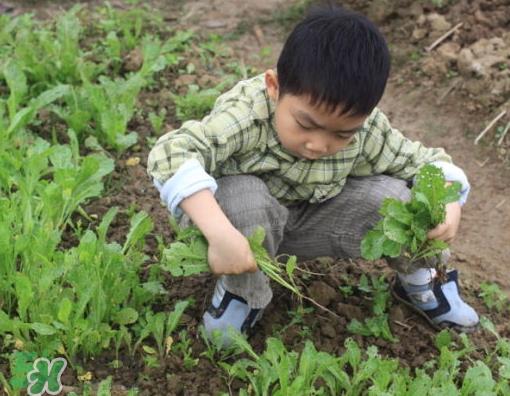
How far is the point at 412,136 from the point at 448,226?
1.65 meters

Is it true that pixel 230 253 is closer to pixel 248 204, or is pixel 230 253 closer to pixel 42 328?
pixel 248 204

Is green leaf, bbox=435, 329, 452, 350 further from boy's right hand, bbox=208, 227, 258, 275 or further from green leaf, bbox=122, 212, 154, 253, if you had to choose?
green leaf, bbox=122, 212, 154, 253

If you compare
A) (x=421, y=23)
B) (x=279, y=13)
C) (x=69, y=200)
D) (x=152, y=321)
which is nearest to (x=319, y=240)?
(x=152, y=321)

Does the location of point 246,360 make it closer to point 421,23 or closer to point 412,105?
point 412,105

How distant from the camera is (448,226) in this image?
2520 millimetres

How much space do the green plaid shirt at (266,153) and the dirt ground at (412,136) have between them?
1.37 feet

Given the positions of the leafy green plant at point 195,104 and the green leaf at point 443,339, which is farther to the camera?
the leafy green plant at point 195,104

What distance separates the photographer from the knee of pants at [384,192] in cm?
267

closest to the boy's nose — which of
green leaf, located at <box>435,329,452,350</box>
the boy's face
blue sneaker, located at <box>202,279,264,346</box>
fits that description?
the boy's face

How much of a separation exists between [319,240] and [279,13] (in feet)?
8.48

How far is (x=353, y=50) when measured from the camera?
230 centimetres

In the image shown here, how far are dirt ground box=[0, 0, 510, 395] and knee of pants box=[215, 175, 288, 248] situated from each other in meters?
0.41

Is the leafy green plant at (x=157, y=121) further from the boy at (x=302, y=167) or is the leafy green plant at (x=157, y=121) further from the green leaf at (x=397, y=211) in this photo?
the green leaf at (x=397, y=211)

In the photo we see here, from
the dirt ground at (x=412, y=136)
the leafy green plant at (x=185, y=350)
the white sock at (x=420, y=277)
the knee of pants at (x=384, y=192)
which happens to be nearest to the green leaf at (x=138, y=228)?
the dirt ground at (x=412, y=136)
